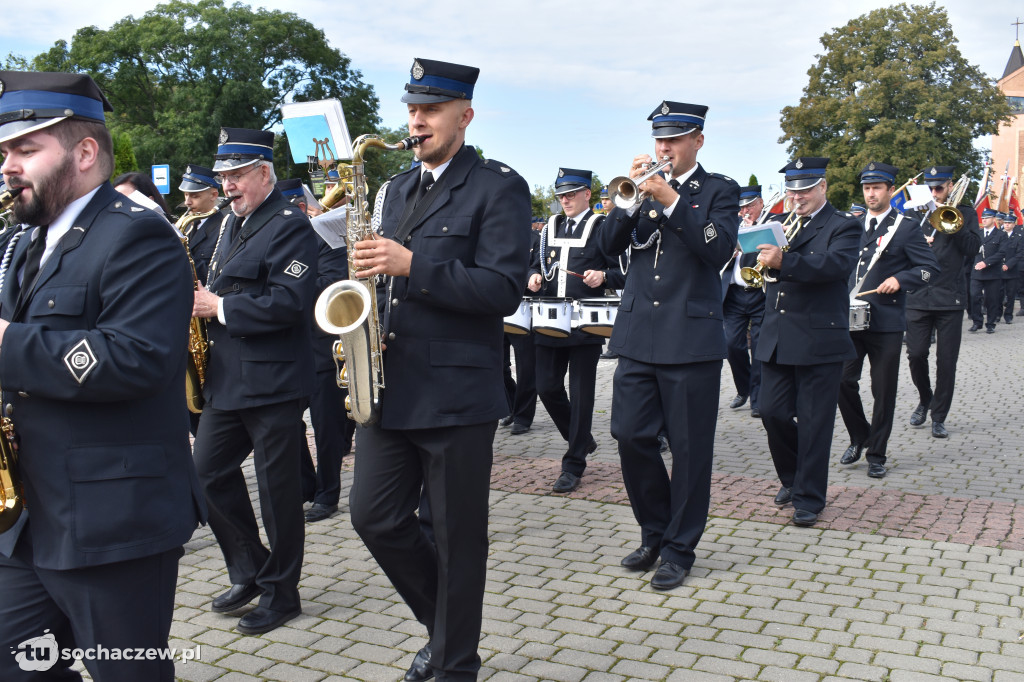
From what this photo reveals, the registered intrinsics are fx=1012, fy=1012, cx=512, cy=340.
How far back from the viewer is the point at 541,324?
7.94m

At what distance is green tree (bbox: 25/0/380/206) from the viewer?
4478 cm

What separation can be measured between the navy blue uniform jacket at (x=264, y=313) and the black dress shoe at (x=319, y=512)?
6.52 ft

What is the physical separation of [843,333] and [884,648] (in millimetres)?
2740

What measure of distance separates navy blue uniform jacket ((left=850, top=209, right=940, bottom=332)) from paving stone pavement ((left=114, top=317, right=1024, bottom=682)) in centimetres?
128

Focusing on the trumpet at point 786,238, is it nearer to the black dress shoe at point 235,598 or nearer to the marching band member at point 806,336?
the marching band member at point 806,336

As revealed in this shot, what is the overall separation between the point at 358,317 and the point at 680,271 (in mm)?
2460

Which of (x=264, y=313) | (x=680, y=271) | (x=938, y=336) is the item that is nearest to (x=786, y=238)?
(x=680, y=271)

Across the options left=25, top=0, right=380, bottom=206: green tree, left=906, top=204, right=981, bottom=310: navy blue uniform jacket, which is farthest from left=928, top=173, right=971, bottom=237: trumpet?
left=25, top=0, right=380, bottom=206: green tree

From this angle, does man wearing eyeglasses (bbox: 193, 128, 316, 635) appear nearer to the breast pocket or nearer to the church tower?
the breast pocket

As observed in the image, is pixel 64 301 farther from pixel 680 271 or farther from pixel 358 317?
pixel 680 271

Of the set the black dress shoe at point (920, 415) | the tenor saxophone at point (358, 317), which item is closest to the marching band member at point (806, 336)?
the tenor saxophone at point (358, 317)

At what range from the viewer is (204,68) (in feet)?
153

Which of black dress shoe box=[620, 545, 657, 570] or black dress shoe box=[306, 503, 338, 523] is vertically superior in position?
black dress shoe box=[620, 545, 657, 570]

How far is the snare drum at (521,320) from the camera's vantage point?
843cm
